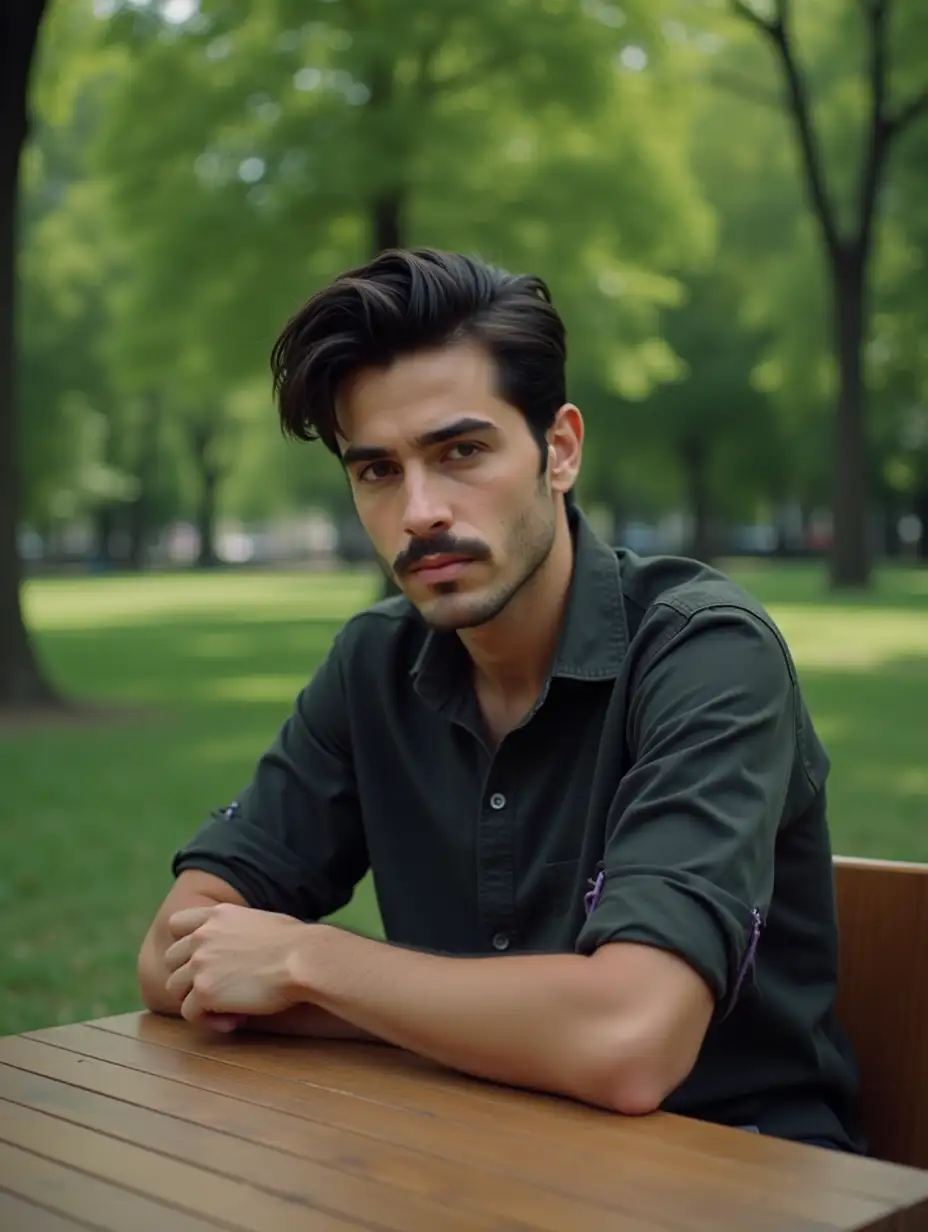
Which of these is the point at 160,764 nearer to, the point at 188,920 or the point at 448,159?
the point at 188,920

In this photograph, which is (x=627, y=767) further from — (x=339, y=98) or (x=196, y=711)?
(x=339, y=98)

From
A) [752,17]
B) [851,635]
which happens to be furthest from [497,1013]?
[752,17]

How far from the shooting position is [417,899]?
2.97 meters

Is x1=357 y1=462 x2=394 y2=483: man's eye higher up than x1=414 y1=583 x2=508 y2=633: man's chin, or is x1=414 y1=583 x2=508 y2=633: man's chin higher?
x1=357 y1=462 x2=394 y2=483: man's eye

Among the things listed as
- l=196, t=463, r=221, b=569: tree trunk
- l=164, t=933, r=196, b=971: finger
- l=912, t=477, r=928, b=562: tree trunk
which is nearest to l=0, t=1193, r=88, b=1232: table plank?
l=164, t=933, r=196, b=971: finger

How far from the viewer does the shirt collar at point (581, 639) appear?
9.14ft

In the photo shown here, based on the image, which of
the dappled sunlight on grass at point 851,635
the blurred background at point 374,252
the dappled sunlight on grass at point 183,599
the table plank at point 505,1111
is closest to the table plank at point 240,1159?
the table plank at point 505,1111

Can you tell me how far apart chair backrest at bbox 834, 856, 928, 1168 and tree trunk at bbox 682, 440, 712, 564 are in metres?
44.7

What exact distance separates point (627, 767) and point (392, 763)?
49 centimetres

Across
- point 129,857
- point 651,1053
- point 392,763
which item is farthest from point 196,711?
point 651,1053

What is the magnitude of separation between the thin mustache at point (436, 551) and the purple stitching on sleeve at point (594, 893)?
20.8 inches

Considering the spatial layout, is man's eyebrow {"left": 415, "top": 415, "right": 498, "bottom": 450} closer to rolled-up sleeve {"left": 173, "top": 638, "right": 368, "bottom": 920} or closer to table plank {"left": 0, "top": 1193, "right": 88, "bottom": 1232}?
rolled-up sleeve {"left": 173, "top": 638, "right": 368, "bottom": 920}

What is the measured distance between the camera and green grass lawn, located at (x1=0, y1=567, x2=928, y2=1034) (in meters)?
6.93

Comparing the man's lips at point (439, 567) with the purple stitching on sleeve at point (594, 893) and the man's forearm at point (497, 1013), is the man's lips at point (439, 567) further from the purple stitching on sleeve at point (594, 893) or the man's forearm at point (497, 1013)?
the man's forearm at point (497, 1013)
